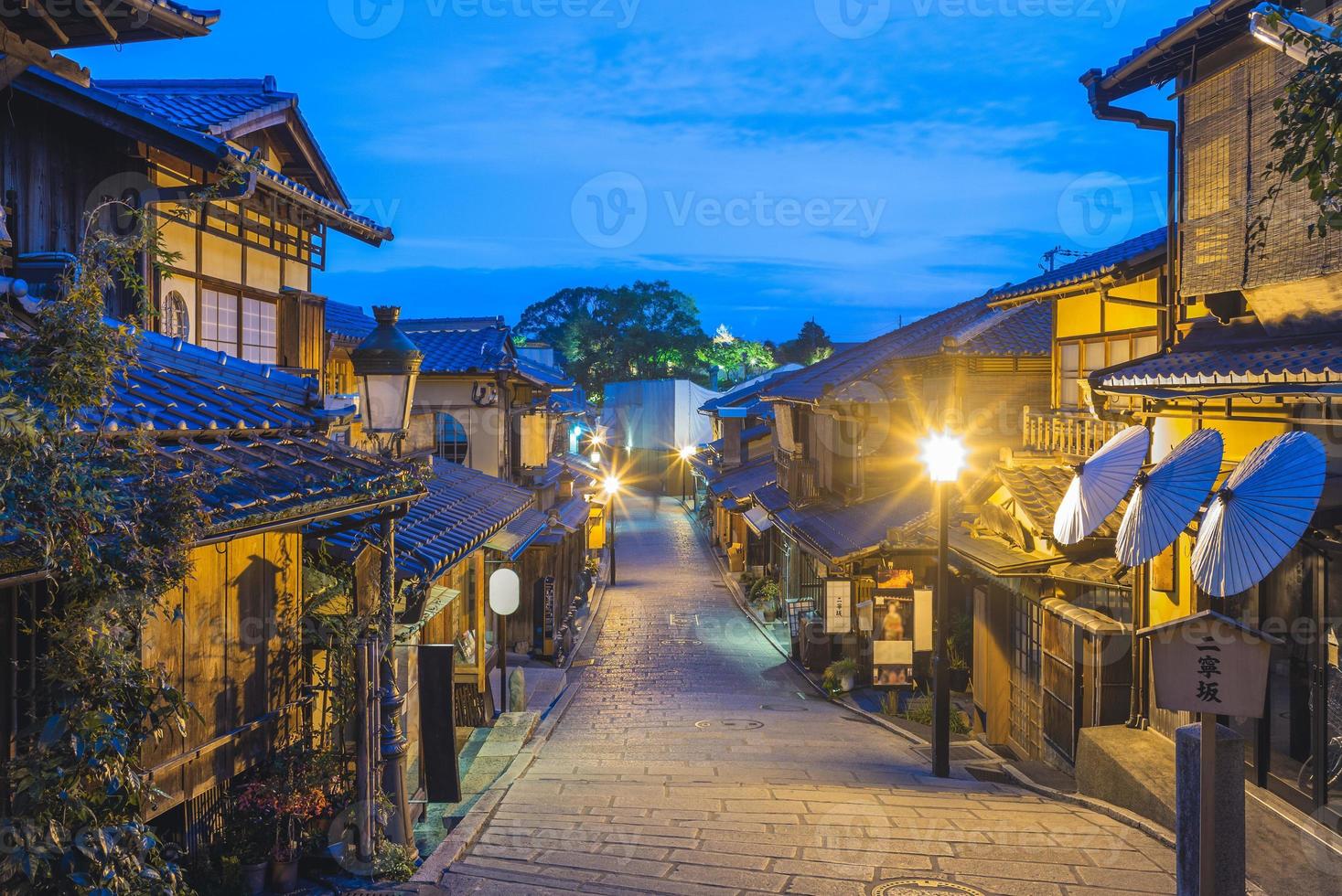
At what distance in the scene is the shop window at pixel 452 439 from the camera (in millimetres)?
28109

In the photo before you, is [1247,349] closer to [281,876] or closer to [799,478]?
[281,876]

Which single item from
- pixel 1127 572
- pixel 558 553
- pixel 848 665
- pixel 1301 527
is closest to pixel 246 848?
pixel 1301 527

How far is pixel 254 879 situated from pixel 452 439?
67.5 feet

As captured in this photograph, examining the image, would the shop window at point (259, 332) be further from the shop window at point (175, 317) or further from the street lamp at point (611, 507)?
the street lamp at point (611, 507)

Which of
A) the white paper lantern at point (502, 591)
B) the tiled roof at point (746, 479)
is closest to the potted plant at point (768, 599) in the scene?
the tiled roof at point (746, 479)

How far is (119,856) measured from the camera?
530 centimetres

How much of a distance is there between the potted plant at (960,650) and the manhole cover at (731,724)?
5054mm

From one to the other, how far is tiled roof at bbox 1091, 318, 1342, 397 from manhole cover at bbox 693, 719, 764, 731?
9.84 meters

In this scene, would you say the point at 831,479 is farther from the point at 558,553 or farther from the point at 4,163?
the point at 4,163

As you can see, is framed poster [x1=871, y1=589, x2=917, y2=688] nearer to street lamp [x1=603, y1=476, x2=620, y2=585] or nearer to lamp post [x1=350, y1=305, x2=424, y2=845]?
lamp post [x1=350, y1=305, x2=424, y2=845]

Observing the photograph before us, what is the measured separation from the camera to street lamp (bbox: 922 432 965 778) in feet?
49.3

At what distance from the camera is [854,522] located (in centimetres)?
2467

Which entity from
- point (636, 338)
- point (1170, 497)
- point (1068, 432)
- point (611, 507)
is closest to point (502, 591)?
point (1068, 432)

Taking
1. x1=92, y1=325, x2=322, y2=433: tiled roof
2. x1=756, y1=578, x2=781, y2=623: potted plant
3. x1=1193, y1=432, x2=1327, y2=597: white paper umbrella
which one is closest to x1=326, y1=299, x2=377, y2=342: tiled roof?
x1=92, y1=325, x2=322, y2=433: tiled roof
